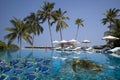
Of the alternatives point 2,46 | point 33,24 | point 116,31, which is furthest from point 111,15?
point 2,46

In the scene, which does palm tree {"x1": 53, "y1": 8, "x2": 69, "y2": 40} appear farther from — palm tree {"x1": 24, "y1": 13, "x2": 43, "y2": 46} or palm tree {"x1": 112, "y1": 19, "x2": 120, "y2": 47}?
palm tree {"x1": 112, "y1": 19, "x2": 120, "y2": 47}

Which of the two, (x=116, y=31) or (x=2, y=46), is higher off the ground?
(x=116, y=31)

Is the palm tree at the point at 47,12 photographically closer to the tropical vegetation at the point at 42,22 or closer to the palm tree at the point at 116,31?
the tropical vegetation at the point at 42,22

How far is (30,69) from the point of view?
1340 cm

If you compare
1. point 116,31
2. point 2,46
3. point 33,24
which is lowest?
point 2,46

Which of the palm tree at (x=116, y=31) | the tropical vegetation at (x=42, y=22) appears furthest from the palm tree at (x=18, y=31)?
the palm tree at (x=116, y=31)

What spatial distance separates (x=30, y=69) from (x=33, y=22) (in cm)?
3192

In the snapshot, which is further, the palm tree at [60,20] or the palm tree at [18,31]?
the palm tree at [60,20]

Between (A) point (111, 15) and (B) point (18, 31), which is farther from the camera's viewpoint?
(A) point (111, 15)

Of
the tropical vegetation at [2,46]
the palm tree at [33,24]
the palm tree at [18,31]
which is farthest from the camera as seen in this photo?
the tropical vegetation at [2,46]

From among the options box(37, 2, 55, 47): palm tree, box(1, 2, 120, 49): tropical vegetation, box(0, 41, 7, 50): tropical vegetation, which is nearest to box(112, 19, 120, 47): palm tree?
box(1, 2, 120, 49): tropical vegetation

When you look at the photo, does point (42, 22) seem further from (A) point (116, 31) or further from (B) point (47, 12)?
(A) point (116, 31)

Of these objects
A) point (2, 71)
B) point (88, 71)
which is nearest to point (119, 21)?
point (88, 71)

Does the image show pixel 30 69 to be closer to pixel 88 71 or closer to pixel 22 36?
pixel 88 71
